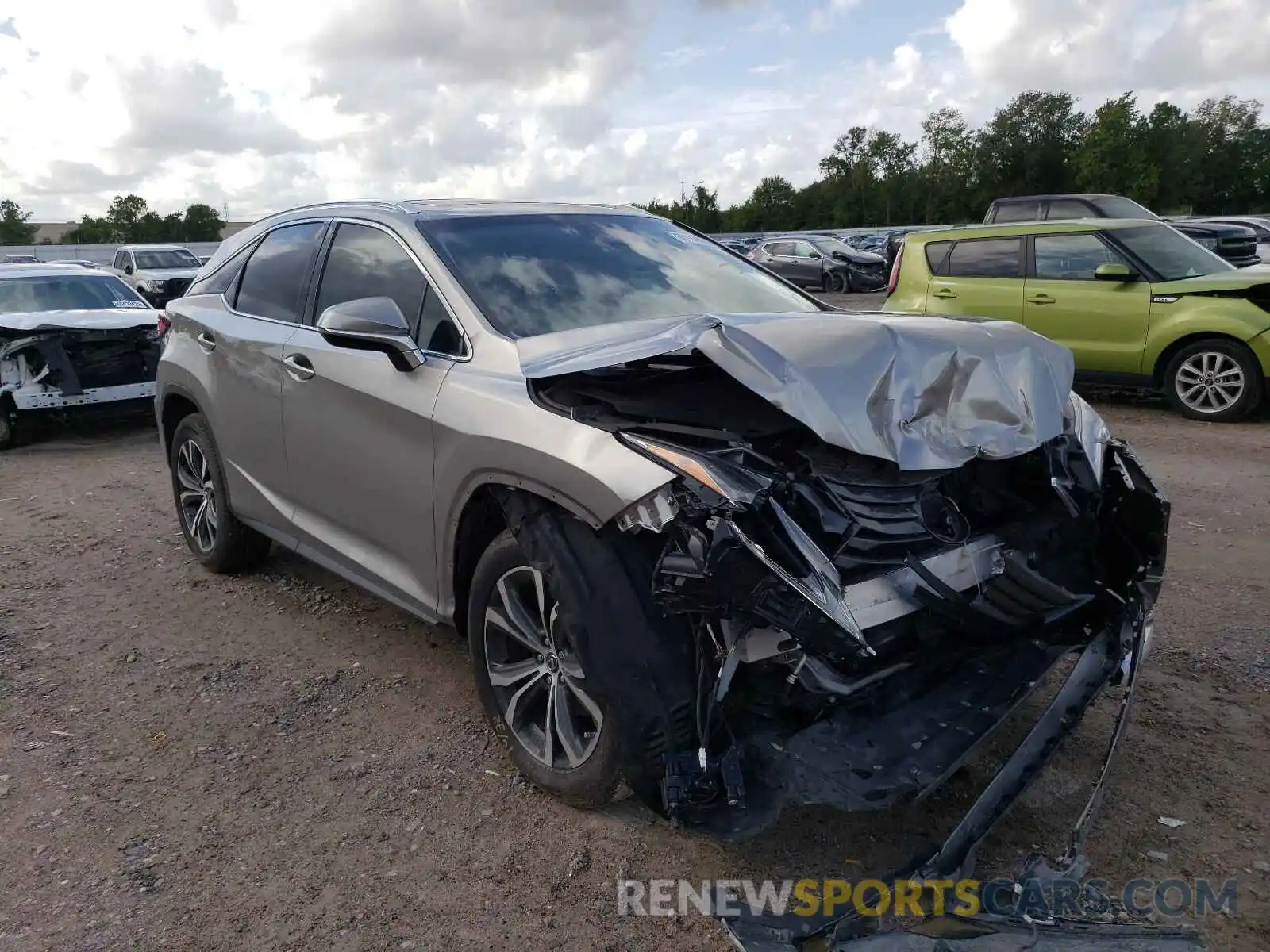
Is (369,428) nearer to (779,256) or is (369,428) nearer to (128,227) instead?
(779,256)

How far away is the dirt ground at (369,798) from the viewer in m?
2.71

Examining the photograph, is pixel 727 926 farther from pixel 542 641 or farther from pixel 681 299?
pixel 681 299

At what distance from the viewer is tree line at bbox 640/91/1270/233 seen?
6519cm

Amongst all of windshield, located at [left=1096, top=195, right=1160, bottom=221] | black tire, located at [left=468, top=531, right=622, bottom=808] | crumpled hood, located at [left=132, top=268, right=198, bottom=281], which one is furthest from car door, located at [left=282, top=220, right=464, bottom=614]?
crumpled hood, located at [left=132, top=268, right=198, bottom=281]

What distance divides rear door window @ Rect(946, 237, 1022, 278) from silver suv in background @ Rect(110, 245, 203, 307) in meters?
17.1

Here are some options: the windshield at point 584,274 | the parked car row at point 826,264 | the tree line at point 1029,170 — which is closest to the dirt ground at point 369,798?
the windshield at point 584,274

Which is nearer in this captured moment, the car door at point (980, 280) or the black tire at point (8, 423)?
the black tire at point (8, 423)

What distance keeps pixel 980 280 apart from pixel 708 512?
8.35m

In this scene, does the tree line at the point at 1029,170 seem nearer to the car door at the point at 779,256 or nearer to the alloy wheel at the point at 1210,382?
the car door at the point at 779,256

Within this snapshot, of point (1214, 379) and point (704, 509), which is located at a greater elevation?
point (704, 509)

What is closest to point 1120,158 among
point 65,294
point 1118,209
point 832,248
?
point 832,248

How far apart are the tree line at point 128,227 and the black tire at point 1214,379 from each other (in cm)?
6091

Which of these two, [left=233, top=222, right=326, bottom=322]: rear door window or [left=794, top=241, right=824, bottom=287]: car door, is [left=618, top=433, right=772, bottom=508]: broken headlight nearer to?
[left=233, top=222, right=326, bottom=322]: rear door window

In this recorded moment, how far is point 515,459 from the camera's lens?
2.97m
